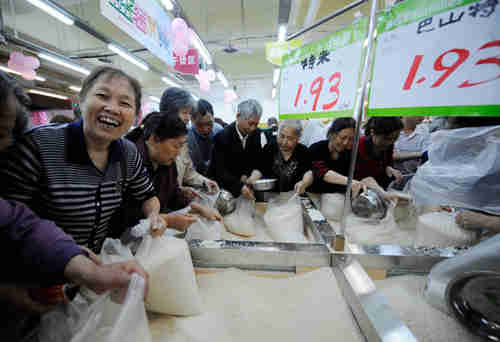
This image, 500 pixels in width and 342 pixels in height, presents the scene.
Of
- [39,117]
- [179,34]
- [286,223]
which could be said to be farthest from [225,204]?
[39,117]

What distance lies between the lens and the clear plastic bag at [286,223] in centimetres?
103

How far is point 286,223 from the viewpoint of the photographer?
1071mm

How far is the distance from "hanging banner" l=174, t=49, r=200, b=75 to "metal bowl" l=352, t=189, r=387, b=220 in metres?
3.87

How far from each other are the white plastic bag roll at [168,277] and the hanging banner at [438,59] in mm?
793

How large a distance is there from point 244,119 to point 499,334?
1.58m

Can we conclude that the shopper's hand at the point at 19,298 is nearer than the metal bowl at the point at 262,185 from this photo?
Yes

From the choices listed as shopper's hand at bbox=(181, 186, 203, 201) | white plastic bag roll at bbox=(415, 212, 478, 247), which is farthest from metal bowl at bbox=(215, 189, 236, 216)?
white plastic bag roll at bbox=(415, 212, 478, 247)

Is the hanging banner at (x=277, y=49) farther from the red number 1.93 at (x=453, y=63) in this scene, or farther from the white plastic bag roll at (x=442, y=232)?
the white plastic bag roll at (x=442, y=232)

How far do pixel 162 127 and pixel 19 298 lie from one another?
2.43 feet

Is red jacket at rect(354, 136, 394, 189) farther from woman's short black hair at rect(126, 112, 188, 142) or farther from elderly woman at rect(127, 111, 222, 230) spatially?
woman's short black hair at rect(126, 112, 188, 142)

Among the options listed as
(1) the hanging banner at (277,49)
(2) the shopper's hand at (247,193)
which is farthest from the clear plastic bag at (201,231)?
(1) the hanging banner at (277,49)

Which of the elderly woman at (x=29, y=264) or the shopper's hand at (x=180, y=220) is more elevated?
the elderly woman at (x=29, y=264)

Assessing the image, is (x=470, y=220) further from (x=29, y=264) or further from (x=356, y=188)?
(x=29, y=264)

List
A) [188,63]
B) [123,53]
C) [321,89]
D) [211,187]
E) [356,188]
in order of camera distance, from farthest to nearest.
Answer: [123,53] < [188,63] < [211,187] < [356,188] < [321,89]
